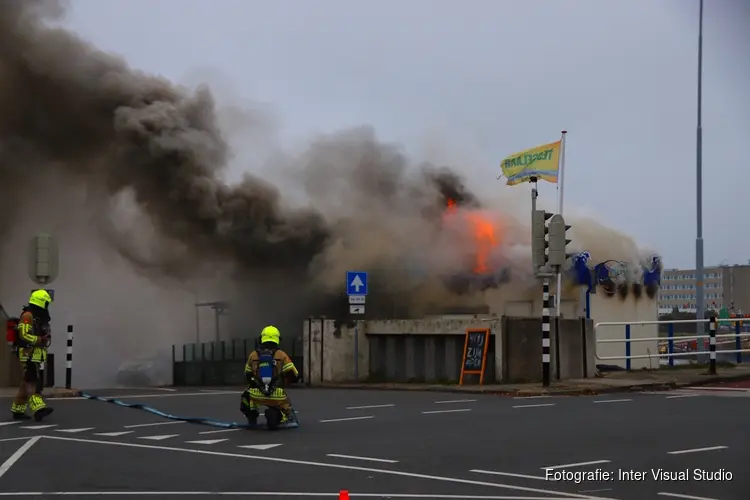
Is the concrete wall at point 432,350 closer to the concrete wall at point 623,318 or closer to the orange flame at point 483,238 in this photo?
the orange flame at point 483,238

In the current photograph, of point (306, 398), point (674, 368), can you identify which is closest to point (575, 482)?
point (306, 398)

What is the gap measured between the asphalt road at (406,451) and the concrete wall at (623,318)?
16101 mm

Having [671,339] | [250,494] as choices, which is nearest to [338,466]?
[250,494]

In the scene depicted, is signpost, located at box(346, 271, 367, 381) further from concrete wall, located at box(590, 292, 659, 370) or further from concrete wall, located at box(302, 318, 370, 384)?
concrete wall, located at box(590, 292, 659, 370)

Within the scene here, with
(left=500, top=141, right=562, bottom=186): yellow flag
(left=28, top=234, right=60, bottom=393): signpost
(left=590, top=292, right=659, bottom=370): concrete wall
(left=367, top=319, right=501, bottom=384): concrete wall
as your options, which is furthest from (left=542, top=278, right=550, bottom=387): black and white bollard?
(left=590, top=292, right=659, bottom=370): concrete wall

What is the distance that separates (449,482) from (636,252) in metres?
27.6

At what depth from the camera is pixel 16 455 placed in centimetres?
927

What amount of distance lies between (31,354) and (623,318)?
76.9 feet

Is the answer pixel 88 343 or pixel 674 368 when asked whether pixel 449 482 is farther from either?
pixel 88 343

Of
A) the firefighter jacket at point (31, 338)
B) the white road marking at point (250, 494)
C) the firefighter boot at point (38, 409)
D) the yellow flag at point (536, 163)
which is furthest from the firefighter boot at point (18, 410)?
the yellow flag at point (536, 163)

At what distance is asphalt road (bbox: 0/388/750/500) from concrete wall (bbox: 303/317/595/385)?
375cm

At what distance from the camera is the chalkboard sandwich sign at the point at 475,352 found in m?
17.8

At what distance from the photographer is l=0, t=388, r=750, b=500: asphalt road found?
733 centimetres

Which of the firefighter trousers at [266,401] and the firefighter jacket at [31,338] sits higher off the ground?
the firefighter jacket at [31,338]
